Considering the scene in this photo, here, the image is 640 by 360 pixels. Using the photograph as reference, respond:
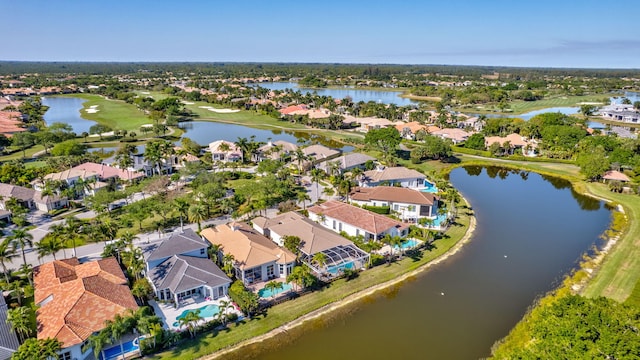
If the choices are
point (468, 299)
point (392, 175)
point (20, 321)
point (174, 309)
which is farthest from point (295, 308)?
point (392, 175)

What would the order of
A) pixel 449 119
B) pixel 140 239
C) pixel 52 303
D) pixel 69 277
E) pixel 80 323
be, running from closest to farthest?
pixel 80 323
pixel 52 303
pixel 69 277
pixel 140 239
pixel 449 119

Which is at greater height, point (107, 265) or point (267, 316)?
point (107, 265)

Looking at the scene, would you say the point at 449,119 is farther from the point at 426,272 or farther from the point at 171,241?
the point at 171,241

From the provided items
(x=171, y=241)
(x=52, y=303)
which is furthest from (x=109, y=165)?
(x=52, y=303)

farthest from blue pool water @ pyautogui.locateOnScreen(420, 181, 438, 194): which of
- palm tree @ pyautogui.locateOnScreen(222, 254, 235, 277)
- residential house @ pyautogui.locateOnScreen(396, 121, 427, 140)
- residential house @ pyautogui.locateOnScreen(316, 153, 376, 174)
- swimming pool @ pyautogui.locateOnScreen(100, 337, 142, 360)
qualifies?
swimming pool @ pyautogui.locateOnScreen(100, 337, 142, 360)

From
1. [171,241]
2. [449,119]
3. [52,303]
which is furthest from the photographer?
[449,119]

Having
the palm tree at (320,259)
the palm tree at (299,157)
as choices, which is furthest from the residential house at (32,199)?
the palm tree at (320,259)
